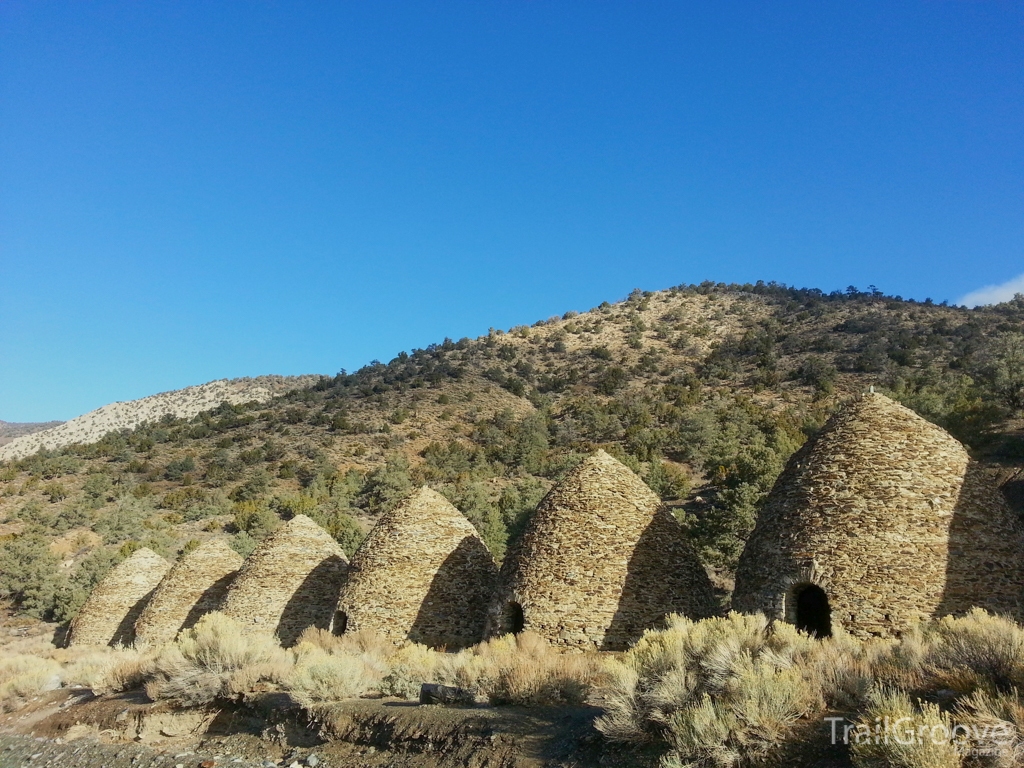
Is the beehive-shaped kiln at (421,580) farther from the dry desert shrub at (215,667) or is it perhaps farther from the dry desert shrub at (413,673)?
the dry desert shrub at (413,673)

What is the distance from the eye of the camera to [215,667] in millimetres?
14414

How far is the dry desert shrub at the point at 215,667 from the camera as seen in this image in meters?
13.7

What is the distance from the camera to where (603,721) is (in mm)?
7758

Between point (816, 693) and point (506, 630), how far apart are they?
7399 mm

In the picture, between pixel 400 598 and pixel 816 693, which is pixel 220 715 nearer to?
pixel 400 598

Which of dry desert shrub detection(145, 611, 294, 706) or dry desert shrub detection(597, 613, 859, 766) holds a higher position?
dry desert shrub detection(597, 613, 859, 766)

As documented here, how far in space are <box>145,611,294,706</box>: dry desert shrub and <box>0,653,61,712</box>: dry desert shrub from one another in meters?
5.62

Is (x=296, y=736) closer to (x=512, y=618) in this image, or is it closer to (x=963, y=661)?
(x=512, y=618)

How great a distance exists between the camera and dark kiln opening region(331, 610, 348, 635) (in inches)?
653

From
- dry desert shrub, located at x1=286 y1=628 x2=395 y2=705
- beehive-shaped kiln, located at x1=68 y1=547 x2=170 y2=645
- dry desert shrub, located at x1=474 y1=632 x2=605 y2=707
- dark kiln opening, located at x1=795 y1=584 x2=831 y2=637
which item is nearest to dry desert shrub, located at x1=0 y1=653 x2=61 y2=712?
beehive-shaped kiln, located at x1=68 y1=547 x2=170 y2=645

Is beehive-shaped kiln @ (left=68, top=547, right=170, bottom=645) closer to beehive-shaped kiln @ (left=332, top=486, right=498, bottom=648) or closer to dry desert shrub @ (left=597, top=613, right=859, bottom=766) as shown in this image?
beehive-shaped kiln @ (left=332, top=486, right=498, bottom=648)

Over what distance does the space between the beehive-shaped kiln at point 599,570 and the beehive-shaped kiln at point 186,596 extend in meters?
11.9

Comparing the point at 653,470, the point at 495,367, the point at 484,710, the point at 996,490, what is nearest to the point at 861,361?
the point at 653,470
